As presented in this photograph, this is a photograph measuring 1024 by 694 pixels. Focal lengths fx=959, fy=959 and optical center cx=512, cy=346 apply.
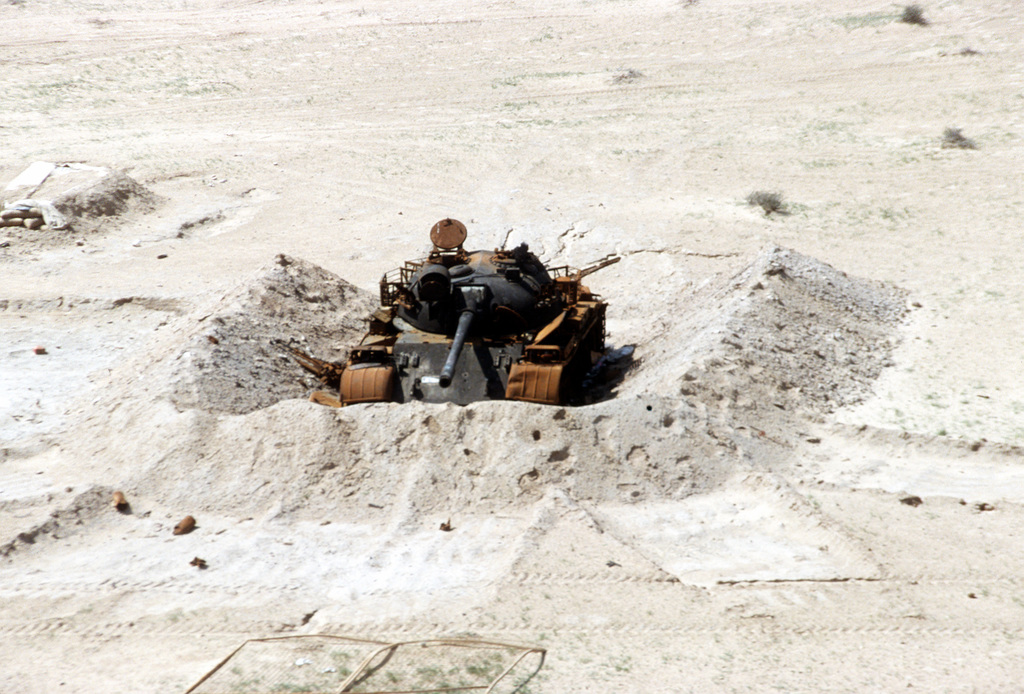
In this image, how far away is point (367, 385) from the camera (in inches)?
505

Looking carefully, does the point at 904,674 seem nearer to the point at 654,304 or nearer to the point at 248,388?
the point at 248,388

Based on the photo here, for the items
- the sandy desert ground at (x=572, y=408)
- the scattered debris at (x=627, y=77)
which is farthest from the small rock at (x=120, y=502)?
the scattered debris at (x=627, y=77)

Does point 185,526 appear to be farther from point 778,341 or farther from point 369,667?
point 778,341

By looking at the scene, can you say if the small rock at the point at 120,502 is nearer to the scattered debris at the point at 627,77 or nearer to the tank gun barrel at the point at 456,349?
the tank gun barrel at the point at 456,349

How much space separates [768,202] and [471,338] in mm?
11677

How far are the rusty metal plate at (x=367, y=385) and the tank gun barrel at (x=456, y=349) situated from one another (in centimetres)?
70

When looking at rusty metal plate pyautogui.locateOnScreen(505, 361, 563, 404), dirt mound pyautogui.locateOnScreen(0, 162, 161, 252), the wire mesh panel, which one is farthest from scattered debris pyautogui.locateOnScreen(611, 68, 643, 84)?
the wire mesh panel

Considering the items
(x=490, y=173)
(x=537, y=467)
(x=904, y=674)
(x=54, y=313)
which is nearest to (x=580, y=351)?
(x=537, y=467)

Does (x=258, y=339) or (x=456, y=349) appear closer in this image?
(x=456, y=349)

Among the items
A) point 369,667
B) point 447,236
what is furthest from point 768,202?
point 369,667

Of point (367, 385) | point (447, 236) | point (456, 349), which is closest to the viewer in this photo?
point (456, 349)

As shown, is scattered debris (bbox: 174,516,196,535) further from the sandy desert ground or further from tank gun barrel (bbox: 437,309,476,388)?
tank gun barrel (bbox: 437,309,476,388)

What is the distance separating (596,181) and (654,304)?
7158 mm

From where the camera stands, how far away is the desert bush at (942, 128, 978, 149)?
82.8ft
